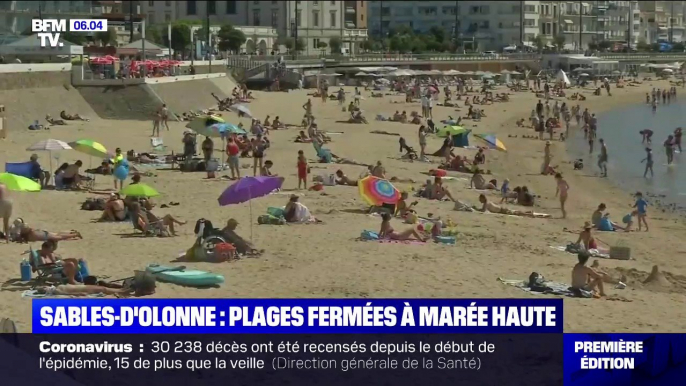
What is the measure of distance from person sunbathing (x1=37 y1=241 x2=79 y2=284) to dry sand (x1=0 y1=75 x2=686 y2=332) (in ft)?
1.35

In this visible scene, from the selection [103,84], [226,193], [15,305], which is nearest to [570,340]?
[15,305]

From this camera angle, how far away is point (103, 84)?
33.5 metres

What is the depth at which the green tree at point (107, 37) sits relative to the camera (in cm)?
5547

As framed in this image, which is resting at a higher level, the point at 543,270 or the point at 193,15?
the point at 193,15

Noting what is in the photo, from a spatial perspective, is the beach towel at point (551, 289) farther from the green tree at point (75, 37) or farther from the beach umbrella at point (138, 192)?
the green tree at point (75, 37)

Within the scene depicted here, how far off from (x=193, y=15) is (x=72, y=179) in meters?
64.6

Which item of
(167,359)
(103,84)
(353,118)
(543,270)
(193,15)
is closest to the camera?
(167,359)

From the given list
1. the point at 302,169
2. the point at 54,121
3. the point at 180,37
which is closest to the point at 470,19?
the point at 180,37

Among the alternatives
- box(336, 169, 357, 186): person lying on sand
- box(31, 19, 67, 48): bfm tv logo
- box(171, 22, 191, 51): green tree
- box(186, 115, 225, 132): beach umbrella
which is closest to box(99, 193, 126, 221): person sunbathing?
box(336, 169, 357, 186): person lying on sand

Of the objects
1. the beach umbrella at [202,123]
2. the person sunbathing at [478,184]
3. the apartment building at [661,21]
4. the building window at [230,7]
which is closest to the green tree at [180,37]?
the building window at [230,7]

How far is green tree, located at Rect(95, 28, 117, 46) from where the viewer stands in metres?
55.5

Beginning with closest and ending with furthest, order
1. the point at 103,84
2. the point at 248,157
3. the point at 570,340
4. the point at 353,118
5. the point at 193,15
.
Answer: the point at 570,340 < the point at 248,157 < the point at 103,84 < the point at 353,118 < the point at 193,15

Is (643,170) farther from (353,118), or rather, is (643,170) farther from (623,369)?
(623,369)

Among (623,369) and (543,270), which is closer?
(623,369)
